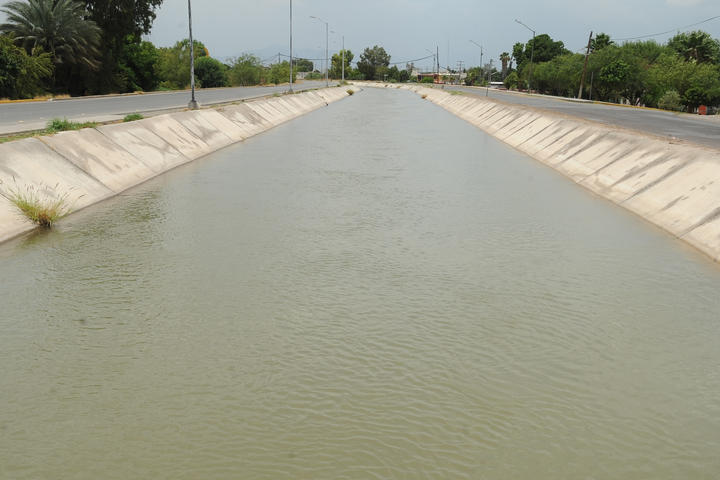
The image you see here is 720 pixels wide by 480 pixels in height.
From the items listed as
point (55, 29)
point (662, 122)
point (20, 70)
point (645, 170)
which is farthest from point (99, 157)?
point (55, 29)

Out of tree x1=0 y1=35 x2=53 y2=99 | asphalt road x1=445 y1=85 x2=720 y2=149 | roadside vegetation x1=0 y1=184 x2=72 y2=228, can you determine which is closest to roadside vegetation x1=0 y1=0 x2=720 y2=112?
tree x1=0 y1=35 x2=53 y2=99

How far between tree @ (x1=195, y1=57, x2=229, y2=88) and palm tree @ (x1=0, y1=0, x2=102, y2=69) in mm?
37702

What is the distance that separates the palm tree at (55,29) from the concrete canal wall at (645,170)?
1454 inches

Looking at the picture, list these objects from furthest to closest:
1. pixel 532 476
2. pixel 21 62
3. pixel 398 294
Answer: pixel 21 62, pixel 398 294, pixel 532 476

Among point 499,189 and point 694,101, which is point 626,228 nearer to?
point 499,189

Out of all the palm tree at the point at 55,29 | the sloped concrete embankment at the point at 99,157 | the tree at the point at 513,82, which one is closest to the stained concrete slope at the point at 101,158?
the sloped concrete embankment at the point at 99,157

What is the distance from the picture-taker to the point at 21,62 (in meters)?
40.7

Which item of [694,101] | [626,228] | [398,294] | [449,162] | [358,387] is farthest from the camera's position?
[694,101]

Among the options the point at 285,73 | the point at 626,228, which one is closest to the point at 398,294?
the point at 626,228

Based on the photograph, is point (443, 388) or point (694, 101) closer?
point (443, 388)

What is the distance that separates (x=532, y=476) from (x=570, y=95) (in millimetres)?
97517

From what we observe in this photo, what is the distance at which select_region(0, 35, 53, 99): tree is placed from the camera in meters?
39.0

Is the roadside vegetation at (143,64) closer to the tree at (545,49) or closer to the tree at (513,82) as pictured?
the tree at (513,82)

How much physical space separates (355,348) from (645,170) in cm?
1254
